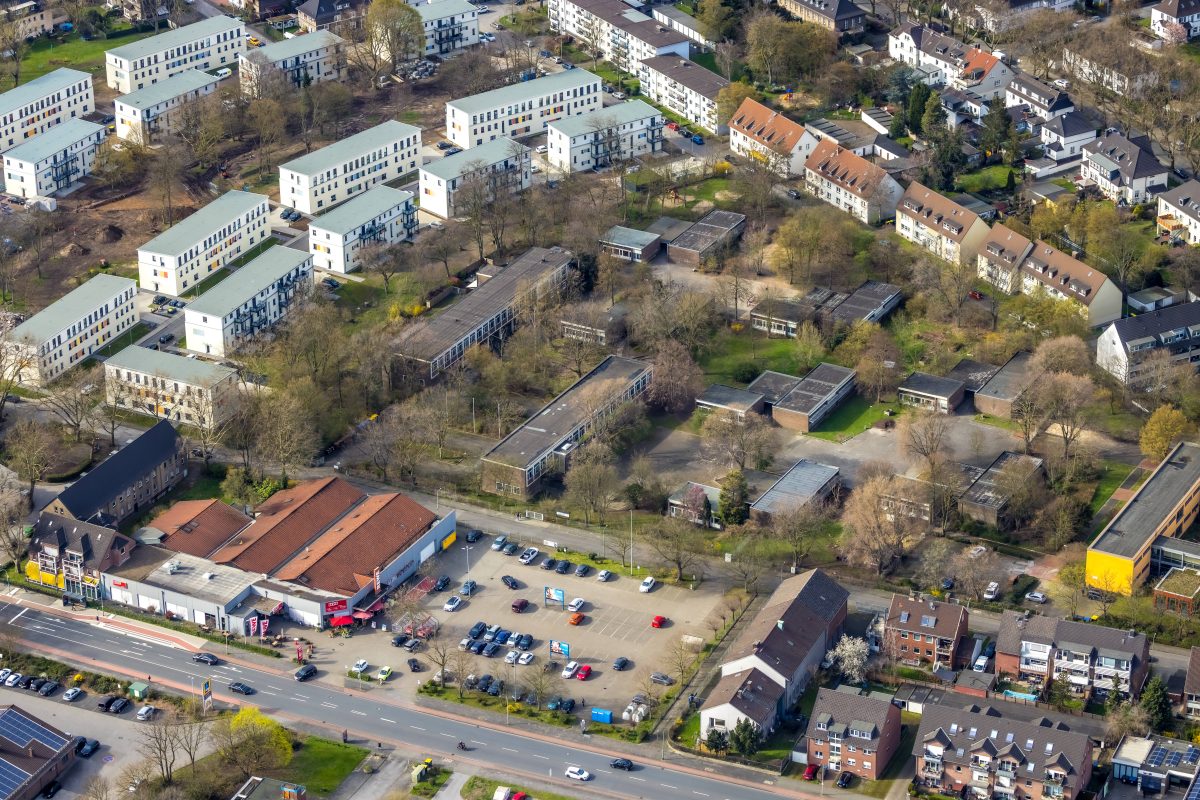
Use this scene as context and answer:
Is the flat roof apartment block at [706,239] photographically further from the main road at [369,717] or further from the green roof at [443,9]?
the main road at [369,717]

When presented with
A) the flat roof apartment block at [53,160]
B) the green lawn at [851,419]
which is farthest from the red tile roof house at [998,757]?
the flat roof apartment block at [53,160]

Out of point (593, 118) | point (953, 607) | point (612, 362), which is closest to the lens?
point (953, 607)

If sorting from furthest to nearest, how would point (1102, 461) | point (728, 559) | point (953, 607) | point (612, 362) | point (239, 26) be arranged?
point (239, 26) → point (612, 362) → point (1102, 461) → point (728, 559) → point (953, 607)

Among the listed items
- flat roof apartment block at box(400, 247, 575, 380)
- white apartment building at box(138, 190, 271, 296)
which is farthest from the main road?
white apartment building at box(138, 190, 271, 296)

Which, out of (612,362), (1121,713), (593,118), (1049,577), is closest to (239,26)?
(593,118)

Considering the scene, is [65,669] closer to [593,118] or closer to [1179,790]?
[1179,790]

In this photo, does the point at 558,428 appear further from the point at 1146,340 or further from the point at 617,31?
the point at 617,31
